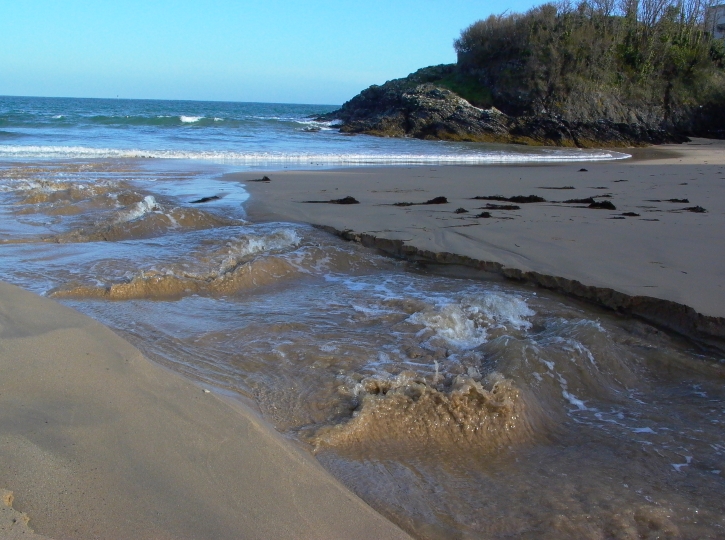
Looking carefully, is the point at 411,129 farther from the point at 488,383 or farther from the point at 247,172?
the point at 488,383

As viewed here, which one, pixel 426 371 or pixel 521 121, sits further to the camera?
pixel 521 121

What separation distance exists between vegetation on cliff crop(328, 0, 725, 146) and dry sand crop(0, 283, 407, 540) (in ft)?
86.0

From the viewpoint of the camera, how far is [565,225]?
6555mm

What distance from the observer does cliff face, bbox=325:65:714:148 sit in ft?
85.7

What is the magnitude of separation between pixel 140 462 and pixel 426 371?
164 centimetres

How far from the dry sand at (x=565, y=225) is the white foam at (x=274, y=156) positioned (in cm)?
489

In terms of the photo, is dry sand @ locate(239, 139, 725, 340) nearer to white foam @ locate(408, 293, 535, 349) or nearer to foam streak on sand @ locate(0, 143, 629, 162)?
white foam @ locate(408, 293, 535, 349)

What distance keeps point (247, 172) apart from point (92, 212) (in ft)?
18.4

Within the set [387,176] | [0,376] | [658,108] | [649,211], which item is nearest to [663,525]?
[0,376]

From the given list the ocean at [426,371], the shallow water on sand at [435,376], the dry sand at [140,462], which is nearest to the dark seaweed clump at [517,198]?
the ocean at [426,371]

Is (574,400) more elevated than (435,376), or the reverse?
(435,376)

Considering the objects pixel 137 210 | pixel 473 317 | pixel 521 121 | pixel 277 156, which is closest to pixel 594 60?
pixel 521 121

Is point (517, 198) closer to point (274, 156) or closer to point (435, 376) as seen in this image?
point (435, 376)

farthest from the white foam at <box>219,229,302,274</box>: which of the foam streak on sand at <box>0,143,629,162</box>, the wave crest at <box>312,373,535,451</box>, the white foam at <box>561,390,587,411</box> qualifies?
the foam streak on sand at <box>0,143,629,162</box>
